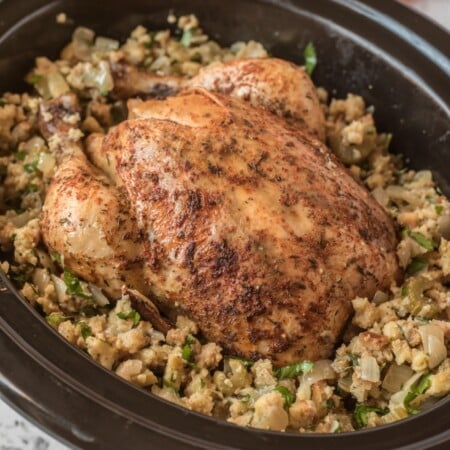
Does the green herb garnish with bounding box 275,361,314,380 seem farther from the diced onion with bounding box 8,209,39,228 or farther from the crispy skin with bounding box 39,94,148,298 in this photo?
the diced onion with bounding box 8,209,39,228

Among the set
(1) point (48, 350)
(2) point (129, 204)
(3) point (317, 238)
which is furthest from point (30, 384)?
(3) point (317, 238)

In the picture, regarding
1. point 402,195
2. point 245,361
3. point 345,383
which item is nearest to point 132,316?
point 245,361

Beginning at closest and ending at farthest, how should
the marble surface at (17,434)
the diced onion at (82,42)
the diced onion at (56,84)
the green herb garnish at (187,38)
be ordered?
the marble surface at (17,434), the diced onion at (56,84), the diced onion at (82,42), the green herb garnish at (187,38)

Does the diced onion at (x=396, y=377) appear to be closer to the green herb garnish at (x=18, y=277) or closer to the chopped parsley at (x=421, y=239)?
the chopped parsley at (x=421, y=239)

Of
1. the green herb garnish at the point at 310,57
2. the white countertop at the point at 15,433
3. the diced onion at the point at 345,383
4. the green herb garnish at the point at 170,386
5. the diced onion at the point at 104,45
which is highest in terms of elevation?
the green herb garnish at the point at 310,57

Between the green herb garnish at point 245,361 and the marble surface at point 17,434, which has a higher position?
the green herb garnish at point 245,361

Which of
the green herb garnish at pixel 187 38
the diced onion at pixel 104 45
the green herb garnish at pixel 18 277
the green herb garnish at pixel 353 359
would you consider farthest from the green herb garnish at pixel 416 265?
the diced onion at pixel 104 45

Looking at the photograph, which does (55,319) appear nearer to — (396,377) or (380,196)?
(396,377)

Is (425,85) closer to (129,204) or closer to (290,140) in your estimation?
(290,140)
